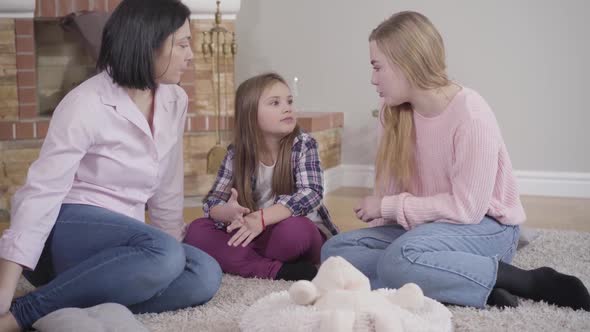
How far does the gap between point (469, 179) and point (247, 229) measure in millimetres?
583

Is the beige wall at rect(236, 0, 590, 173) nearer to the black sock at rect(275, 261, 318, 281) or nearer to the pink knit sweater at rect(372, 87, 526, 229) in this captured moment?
the pink knit sweater at rect(372, 87, 526, 229)

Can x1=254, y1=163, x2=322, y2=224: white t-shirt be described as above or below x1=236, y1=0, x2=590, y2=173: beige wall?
below

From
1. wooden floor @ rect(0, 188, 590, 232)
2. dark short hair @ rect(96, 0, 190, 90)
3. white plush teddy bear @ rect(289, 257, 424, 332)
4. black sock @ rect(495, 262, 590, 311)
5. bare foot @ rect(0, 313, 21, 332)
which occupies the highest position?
dark short hair @ rect(96, 0, 190, 90)

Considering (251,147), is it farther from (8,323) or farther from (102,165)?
(8,323)

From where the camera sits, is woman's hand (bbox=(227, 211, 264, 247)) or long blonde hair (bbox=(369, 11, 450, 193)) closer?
long blonde hair (bbox=(369, 11, 450, 193))

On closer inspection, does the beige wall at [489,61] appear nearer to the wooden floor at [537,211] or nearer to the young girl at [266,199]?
the wooden floor at [537,211]

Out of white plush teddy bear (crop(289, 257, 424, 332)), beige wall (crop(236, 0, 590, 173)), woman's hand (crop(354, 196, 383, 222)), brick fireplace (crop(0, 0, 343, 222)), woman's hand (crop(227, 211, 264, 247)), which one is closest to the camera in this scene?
white plush teddy bear (crop(289, 257, 424, 332))

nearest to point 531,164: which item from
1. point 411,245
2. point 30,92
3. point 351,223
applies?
point 351,223

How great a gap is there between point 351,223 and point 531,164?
41.0 inches

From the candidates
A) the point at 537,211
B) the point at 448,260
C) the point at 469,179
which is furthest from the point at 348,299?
the point at 537,211

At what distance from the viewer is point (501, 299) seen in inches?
64.2

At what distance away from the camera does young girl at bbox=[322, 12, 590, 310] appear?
5.36 ft

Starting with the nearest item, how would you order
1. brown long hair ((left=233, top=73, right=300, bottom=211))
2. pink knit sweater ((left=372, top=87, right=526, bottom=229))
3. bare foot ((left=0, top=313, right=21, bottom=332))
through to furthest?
bare foot ((left=0, top=313, right=21, bottom=332)) < pink knit sweater ((left=372, top=87, right=526, bottom=229)) < brown long hair ((left=233, top=73, right=300, bottom=211))

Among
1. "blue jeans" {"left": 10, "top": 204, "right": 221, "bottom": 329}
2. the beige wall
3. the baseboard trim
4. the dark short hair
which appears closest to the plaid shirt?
"blue jeans" {"left": 10, "top": 204, "right": 221, "bottom": 329}
